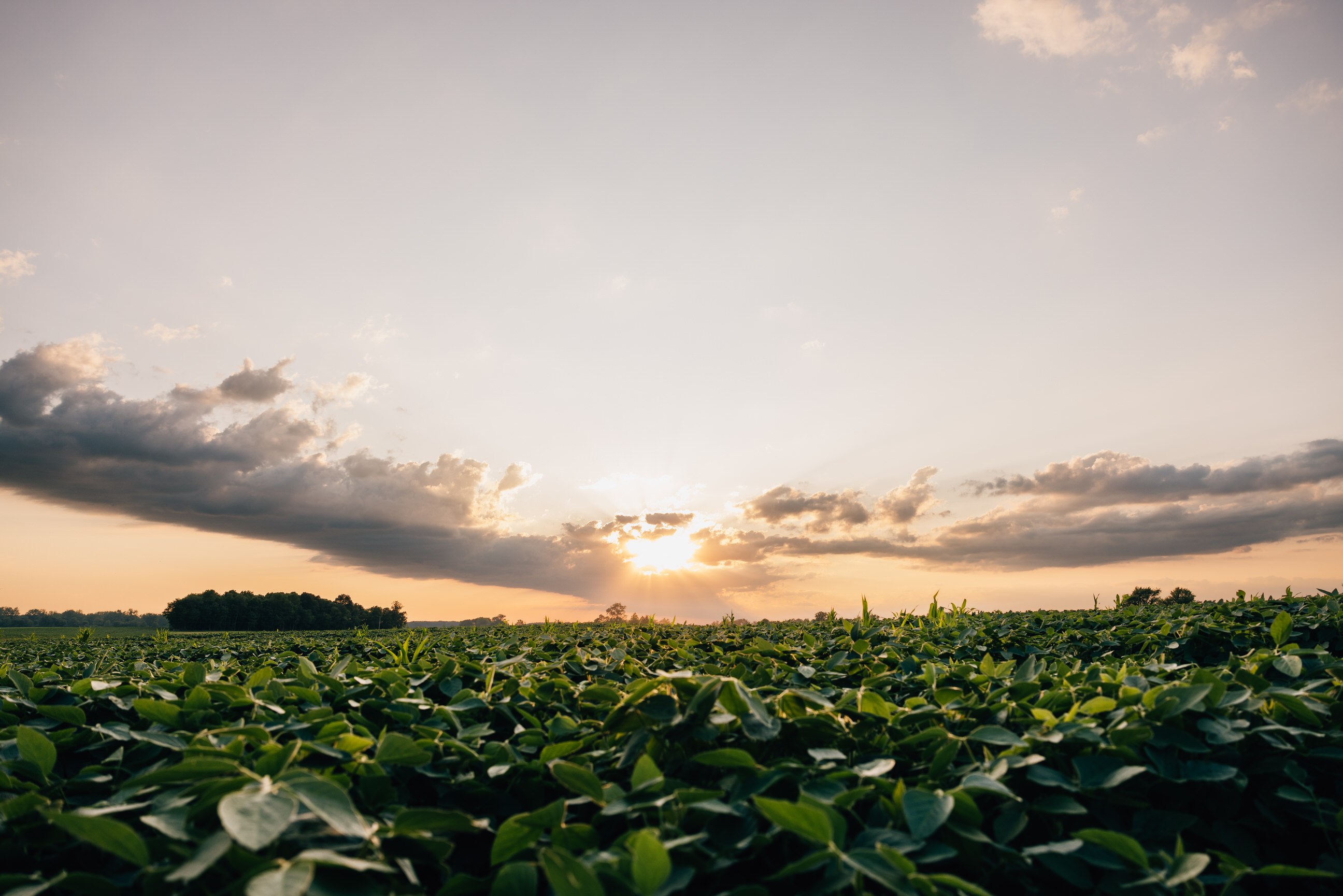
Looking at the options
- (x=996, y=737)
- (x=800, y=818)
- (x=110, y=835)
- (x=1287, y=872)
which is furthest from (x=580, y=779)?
(x=1287, y=872)

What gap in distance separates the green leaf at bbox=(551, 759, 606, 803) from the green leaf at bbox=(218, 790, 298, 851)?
66 centimetres

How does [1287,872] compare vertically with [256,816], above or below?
below

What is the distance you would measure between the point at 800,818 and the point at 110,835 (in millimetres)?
1642

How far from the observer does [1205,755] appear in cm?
229

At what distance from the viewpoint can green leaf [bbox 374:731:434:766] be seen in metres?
2.12

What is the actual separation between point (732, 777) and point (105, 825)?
63.8 inches

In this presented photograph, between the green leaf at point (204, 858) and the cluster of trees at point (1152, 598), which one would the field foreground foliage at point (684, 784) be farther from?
the cluster of trees at point (1152, 598)

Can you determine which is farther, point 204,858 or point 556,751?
point 556,751

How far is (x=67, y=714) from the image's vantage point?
8.95 feet

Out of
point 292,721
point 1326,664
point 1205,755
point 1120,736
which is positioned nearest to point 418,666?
point 292,721

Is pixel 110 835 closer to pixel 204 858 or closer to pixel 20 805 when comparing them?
pixel 204 858

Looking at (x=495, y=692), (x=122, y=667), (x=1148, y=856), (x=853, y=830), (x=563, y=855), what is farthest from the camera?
(x=122, y=667)

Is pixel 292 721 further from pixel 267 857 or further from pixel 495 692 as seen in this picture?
pixel 267 857

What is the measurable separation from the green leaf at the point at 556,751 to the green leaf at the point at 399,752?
0.38 metres
